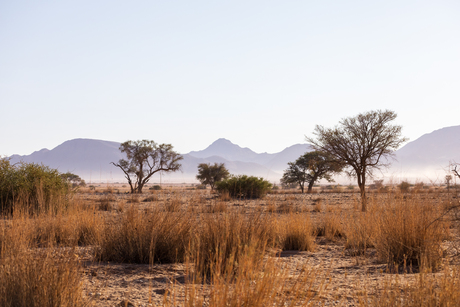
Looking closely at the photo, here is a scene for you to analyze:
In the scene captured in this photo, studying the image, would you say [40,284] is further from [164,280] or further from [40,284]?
[164,280]

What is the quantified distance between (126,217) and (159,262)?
1.05 metres

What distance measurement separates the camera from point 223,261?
4.44 m

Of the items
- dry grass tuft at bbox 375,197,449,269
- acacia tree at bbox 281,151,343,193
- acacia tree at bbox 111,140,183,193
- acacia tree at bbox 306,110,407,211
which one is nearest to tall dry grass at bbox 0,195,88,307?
dry grass tuft at bbox 375,197,449,269

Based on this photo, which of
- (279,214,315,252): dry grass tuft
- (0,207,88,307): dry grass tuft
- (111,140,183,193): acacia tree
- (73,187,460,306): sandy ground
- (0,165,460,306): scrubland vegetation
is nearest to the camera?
(0,165,460,306): scrubland vegetation

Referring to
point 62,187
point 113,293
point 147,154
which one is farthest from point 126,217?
point 147,154

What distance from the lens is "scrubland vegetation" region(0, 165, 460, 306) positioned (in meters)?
2.65

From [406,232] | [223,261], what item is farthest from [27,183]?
[406,232]

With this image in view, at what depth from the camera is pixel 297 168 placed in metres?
47.6

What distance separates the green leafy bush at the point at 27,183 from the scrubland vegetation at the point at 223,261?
5993 mm

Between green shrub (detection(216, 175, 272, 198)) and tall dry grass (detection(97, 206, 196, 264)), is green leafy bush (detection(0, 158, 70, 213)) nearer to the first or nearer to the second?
tall dry grass (detection(97, 206, 196, 264))

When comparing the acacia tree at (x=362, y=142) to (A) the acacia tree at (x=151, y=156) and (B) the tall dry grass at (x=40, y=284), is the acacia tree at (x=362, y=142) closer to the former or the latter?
(B) the tall dry grass at (x=40, y=284)

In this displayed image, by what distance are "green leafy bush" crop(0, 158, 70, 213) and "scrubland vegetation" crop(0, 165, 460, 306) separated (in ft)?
19.7

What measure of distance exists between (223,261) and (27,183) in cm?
1104

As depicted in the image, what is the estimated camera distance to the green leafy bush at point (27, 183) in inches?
468
